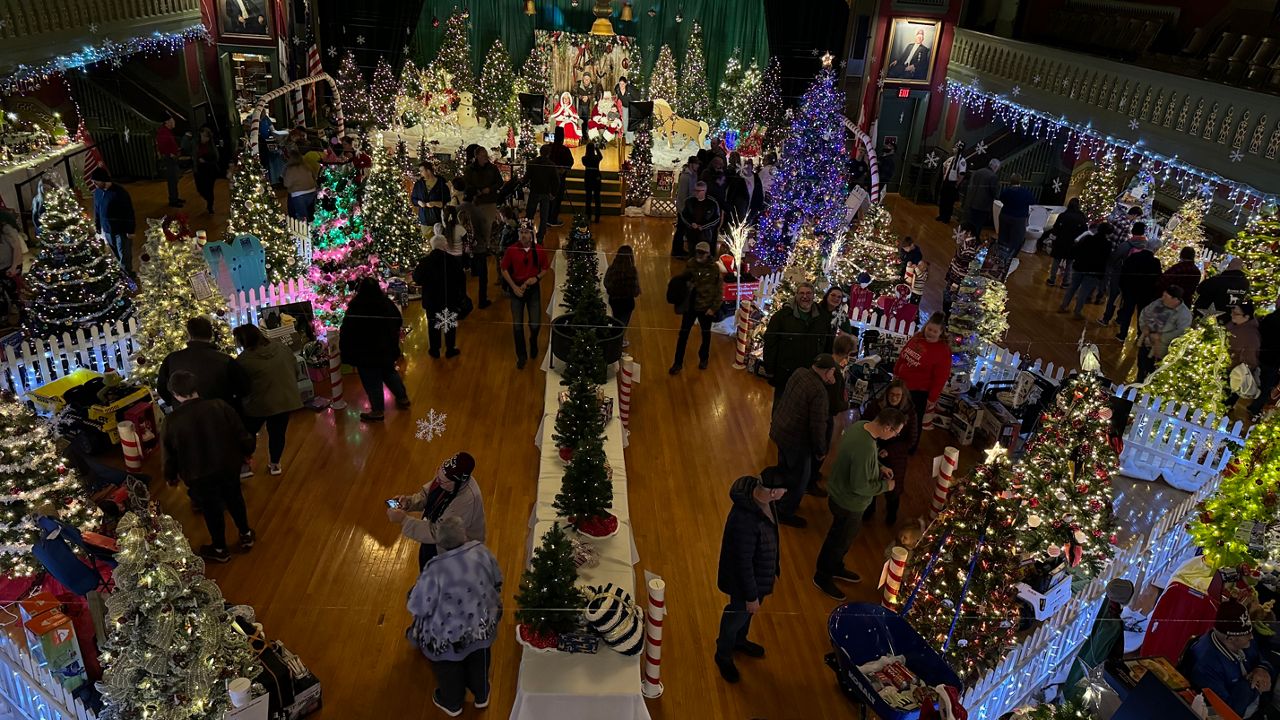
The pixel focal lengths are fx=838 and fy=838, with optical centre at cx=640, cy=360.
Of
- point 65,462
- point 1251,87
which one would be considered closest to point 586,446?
point 65,462

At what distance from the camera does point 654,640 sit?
15.4 ft

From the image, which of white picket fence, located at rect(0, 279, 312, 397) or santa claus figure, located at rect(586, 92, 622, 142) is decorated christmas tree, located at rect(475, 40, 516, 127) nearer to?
santa claus figure, located at rect(586, 92, 622, 142)

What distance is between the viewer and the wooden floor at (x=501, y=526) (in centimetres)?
517

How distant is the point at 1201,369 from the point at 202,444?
26.5 feet

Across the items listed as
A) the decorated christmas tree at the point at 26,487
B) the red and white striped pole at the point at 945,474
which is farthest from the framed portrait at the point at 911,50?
the decorated christmas tree at the point at 26,487

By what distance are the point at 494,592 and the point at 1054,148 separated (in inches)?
669

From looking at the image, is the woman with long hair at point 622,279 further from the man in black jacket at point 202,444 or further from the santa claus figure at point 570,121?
the santa claus figure at point 570,121

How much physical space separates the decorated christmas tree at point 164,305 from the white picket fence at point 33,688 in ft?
11.1

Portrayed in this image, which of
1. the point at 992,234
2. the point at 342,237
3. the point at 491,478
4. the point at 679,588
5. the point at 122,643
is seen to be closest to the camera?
the point at 122,643

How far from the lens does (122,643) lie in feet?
12.4

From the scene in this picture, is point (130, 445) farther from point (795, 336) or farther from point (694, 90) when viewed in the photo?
point (694, 90)

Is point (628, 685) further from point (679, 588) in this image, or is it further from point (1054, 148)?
point (1054, 148)

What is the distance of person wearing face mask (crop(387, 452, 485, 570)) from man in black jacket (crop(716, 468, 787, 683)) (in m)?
1.46

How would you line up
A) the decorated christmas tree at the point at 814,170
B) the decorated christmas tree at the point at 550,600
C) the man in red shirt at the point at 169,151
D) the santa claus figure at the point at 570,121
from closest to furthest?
the decorated christmas tree at the point at 550,600 < the decorated christmas tree at the point at 814,170 < the man in red shirt at the point at 169,151 < the santa claus figure at the point at 570,121
